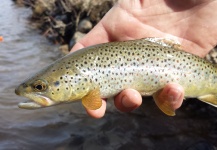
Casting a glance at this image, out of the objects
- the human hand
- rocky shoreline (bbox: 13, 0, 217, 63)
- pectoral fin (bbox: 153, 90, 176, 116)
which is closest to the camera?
pectoral fin (bbox: 153, 90, 176, 116)

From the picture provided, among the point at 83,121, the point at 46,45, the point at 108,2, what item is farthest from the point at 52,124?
the point at 46,45

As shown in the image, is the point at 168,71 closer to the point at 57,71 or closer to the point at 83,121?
the point at 57,71

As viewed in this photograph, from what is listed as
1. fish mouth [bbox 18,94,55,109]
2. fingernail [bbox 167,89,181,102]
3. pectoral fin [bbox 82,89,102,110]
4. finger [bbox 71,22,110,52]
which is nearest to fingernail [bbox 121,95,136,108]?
pectoral fin [bbox 82,89,102,110]

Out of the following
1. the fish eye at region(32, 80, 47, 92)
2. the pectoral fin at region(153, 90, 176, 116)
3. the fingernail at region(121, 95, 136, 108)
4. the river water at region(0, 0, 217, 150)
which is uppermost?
the fish eye at region(32, 80, 47, 92)

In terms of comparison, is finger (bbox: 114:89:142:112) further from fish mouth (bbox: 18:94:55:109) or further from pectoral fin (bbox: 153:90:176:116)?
fish mouth (bbox: 18:94:55:109)

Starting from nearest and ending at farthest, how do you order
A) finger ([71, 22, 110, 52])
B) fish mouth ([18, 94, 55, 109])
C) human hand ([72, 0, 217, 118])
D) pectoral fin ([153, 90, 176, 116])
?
fish mouth ([18, 94, 55, 109])
pectoral fin ([153, 90, 176, 116])
finger ([71, 22, 110, 52])
human hand ([72, 0, 217, 118])

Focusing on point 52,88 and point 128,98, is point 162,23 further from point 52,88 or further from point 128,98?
point 52,88

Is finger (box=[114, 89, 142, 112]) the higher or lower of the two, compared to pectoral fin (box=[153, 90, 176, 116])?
higher

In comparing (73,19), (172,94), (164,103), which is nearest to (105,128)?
(164,103)
